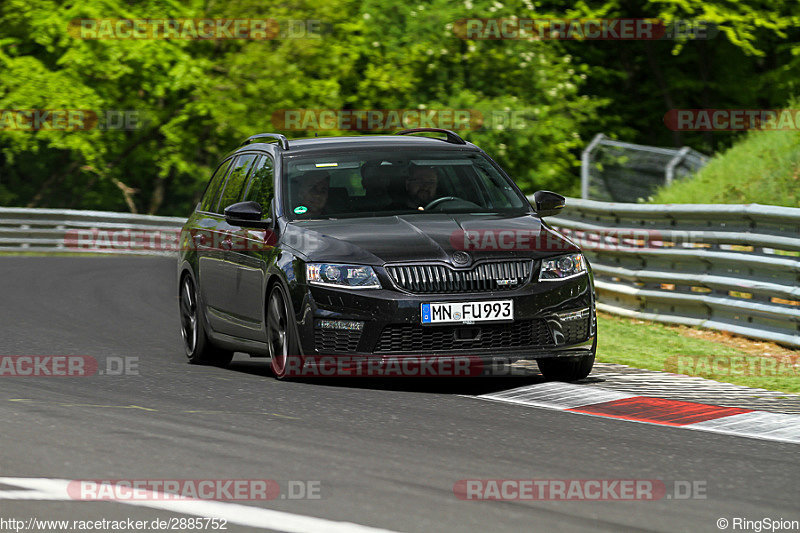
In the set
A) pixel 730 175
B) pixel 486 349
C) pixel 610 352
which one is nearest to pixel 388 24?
pixel 730 175

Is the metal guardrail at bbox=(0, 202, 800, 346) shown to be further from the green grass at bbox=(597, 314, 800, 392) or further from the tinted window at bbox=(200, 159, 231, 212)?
the tinted window at bbox=(200, 159, 231, 212)

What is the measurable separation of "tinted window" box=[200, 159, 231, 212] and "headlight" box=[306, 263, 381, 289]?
116 inches

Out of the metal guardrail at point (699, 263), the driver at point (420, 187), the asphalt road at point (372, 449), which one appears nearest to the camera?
the asphalt road at point (372, 449)

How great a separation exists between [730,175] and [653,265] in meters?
5.20

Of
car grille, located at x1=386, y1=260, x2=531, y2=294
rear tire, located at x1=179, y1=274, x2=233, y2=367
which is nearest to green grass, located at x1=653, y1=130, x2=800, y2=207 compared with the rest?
rear tire, located at x1=179, y1=274, x2=233, y2=367

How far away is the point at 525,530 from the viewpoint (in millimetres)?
5352

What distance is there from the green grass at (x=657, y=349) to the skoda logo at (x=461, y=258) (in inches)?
90.8

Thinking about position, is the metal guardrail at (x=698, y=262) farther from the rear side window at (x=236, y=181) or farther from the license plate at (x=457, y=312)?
the rear side window at (x=236, y=181)

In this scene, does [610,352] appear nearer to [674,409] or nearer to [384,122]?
[674,409]

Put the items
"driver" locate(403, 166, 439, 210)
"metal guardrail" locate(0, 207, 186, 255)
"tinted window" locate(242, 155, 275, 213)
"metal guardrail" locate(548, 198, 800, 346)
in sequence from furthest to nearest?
1. "metal guardrail" locate(0, 207, 186, 255)
2. "metal guardrail" locate(548, 198, 800, 346)
3. "tinted window" locate(242, 155, 275, 213)
4. "driver" locate(403, 166, 439, 210)

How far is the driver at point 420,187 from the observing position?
1030cm

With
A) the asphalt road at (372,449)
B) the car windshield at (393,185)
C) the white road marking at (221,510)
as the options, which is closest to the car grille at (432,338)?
the asphalt road at (372,449)

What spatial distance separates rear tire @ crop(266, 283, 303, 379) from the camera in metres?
9.46

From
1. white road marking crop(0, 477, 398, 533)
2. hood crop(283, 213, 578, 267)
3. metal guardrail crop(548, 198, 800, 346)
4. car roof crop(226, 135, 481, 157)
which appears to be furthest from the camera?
metal guardrail crop(548, 198, 800, 346)
